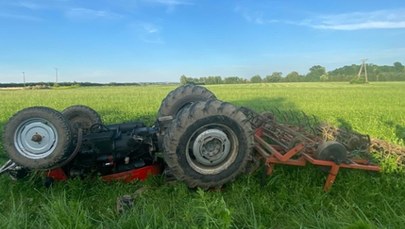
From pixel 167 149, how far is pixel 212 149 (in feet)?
1.63

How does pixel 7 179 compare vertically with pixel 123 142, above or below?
below

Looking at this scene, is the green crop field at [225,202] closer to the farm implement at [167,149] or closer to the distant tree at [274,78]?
the farm implement at [167,149]

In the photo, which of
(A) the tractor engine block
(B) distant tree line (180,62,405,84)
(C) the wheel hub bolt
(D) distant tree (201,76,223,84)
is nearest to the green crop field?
(A) the tractor engine block

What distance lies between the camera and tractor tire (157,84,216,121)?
5.12 meters

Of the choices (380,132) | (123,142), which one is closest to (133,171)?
(123,142)

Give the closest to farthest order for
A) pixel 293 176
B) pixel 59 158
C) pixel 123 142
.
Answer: pixel 59 158 → pixel 123 142 → pixel 293 176

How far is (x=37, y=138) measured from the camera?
10.7 ft

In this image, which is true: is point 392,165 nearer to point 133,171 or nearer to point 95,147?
point 133,171

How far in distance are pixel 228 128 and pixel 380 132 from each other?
5.93m

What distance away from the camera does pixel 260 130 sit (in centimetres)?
501

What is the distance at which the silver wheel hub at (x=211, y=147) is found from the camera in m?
3.51

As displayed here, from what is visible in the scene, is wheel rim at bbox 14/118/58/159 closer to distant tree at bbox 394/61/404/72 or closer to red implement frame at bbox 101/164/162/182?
red implement frame at bbox 101/164/162/182

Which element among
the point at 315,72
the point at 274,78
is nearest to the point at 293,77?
the point at 274,78

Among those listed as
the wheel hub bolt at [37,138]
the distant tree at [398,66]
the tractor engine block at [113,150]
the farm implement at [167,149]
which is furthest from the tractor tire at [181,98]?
the distant tree at [398,66]
